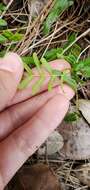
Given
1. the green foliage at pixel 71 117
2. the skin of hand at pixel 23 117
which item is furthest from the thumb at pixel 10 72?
the green foliage at pixel 71 117

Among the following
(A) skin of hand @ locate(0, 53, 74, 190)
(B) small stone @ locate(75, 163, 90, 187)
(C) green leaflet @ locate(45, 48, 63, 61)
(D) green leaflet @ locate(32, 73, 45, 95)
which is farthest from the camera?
(B) small stone @ locate(75, 163, 90, 187)

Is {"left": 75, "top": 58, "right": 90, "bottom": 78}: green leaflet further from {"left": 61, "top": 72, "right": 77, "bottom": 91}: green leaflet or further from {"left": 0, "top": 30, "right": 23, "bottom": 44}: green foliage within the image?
{"left": 0, "top": 30, "right": 23, "bottom": 44}: green foliage

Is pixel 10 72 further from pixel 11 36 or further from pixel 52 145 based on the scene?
pixel 52 145

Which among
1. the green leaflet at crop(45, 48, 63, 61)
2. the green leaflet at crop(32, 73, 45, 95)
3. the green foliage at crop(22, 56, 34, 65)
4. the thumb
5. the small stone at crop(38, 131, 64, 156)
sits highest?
the green leaflet at crop(45, 48, 63, 61)

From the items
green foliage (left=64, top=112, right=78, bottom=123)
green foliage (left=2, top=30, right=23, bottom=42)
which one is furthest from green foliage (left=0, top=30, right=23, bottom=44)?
green foliage (left=64, top=112, right=78, bottom=123)

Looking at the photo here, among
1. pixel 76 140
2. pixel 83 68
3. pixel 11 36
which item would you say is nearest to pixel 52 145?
pixel 76 140

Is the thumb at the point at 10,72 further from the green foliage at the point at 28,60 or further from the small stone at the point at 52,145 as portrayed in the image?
the small stone at the point at 52,145

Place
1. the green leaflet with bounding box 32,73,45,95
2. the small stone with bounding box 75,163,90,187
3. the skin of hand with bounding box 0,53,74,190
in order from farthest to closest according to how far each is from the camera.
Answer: the small stone with bounding box 75,163,90,187 < the skin of hand with bounding box 0,53,74,190 < the green leaflet with bounding box 32,73,45,95
